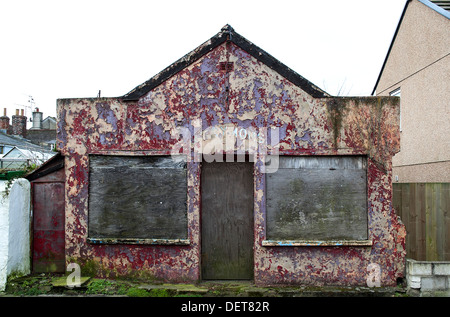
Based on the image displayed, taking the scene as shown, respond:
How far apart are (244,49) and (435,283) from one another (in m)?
5.02

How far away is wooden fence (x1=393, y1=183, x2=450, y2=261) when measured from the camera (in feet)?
20.0

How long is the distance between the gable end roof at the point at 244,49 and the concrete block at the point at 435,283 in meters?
3.47

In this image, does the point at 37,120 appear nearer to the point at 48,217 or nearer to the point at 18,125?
the point at 18,125

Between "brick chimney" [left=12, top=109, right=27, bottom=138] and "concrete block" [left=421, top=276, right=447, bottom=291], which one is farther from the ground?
"brick chimney" [left=12, top=109, right=27, bottom=138]

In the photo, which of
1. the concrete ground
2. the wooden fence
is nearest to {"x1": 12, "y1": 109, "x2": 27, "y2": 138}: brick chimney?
the concrete ground

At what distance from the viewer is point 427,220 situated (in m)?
6.25

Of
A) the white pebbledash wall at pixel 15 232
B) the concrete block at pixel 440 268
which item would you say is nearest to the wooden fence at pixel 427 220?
the concrete block at pixel 440 268

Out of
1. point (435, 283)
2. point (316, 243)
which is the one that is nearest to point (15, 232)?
point (316, 243)

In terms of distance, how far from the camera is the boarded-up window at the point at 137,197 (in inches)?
246

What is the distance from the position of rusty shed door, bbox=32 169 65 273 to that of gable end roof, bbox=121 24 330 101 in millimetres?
2391

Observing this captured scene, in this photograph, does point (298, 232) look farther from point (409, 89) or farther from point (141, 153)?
point (409, 89)

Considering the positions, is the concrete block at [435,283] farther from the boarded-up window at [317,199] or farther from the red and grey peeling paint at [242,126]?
the boarded-up window at [317,199]

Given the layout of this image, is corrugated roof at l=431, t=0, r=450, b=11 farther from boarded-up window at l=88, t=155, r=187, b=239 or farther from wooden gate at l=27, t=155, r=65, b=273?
wooden gate at l=27, t=155, r=65, b=273

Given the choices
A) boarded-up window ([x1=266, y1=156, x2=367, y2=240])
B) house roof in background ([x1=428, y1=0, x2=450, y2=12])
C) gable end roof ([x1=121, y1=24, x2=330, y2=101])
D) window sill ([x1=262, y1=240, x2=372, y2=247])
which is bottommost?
window sill ([x1=262, y1=240, x2=372, y2=247])
